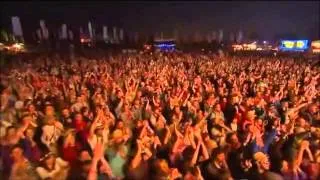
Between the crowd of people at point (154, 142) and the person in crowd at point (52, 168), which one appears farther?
the crowd of people at point (154, 142)

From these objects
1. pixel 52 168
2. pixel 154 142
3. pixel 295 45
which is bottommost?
pixel 295 45

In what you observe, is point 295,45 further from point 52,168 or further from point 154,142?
point 52,168

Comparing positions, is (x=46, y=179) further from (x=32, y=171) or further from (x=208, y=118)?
(x=208, y=118)

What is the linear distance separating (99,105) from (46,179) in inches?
143

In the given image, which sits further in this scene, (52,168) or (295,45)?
(295,45)

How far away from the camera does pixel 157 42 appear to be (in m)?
74.0

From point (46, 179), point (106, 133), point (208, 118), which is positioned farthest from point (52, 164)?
point (208, 118)

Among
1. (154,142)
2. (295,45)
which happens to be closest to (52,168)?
(154,142)

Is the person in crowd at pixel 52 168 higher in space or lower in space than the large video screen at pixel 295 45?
higher

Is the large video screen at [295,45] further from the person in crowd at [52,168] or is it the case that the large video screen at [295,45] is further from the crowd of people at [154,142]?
the person in crowd at [52,168]

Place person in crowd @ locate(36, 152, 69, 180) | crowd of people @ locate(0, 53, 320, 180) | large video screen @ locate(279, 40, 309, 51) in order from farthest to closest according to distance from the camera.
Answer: large video screen @ locate(279, 40, 309, 51) → crowd of people @ locate(0, 53, 320, 180) → person in crowd @ locate(36, 152, 69, 180)

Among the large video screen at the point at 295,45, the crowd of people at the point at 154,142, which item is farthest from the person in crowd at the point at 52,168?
the large video screen at the point at 295,45

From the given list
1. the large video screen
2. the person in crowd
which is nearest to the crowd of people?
the person in crowd

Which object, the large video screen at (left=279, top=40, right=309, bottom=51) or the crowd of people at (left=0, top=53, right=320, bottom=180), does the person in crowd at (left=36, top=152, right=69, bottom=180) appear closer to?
the crowd of people at (left=0, top=53, right=320, bottom=180)
